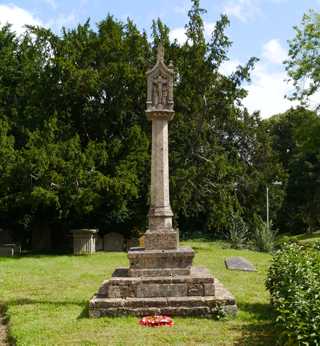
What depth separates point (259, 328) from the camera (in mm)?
8047

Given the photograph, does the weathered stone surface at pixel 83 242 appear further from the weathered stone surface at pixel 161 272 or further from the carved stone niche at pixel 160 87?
the weathered stone surface at pixel 161 272

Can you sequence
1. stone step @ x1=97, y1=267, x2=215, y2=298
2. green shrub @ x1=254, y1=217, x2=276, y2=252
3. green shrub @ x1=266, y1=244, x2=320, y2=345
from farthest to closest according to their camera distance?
1. green shrub @ x1=254, y1=217, x2=276, y2=252
2. stone step @ x1=97, y1=267, x2=215, y2=298
3. green shrub @ x1=266, y1=244, x2=320, y2=345

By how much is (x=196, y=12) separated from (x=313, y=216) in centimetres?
2701

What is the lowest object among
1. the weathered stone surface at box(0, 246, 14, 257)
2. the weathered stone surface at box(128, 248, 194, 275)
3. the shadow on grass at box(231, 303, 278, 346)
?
the shadow on grass at box(231, 303, 278, 346)

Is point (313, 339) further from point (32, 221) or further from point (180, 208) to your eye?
point (32, 221)

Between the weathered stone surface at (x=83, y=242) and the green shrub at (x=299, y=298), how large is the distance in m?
14.4

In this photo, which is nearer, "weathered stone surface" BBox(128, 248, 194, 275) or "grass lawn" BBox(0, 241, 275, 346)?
"grass lawn" BBox(0, 241, 275, 346)

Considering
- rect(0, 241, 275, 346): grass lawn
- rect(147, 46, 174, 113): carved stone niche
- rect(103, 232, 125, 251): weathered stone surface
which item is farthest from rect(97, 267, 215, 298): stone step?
rect(103, 232, 125, 251): weathered stone surface

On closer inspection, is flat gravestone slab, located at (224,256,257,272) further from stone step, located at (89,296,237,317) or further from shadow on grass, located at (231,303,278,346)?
stone step, located at (89,296,237,317)

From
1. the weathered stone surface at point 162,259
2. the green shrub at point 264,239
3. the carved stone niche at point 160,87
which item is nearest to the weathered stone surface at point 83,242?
the green shrub at point 264,239

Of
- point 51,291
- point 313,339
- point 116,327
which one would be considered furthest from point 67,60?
point 313,339

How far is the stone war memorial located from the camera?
902 cm

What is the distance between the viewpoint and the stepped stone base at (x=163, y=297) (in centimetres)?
898

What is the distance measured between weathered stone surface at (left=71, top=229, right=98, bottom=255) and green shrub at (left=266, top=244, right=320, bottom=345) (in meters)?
14.4
